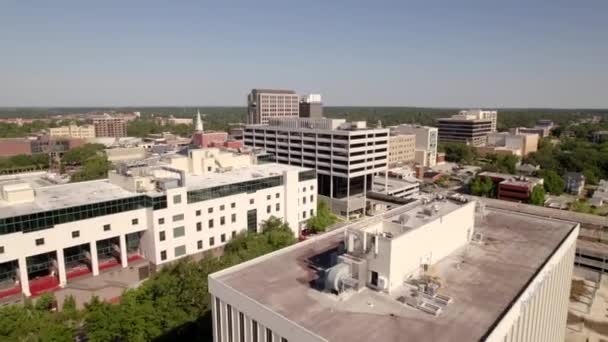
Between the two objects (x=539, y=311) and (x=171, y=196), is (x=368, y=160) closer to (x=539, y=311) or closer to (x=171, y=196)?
(x=171, y=196)

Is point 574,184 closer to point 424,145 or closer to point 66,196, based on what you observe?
point 424,145

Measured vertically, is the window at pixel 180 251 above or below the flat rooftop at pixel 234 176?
below

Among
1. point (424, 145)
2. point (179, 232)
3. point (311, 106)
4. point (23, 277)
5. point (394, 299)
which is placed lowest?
point (23, 277)

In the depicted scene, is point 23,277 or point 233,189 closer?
point 23,277

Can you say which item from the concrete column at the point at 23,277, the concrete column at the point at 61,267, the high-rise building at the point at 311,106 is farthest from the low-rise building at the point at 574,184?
the concrete column at the point at 23,277

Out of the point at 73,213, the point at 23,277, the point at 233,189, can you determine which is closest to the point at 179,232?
the point at 233,189

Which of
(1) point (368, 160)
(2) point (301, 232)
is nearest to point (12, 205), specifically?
(2) point (301, 232)

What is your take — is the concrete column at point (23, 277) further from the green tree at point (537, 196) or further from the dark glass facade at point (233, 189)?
the green tree at point (537, 196)
